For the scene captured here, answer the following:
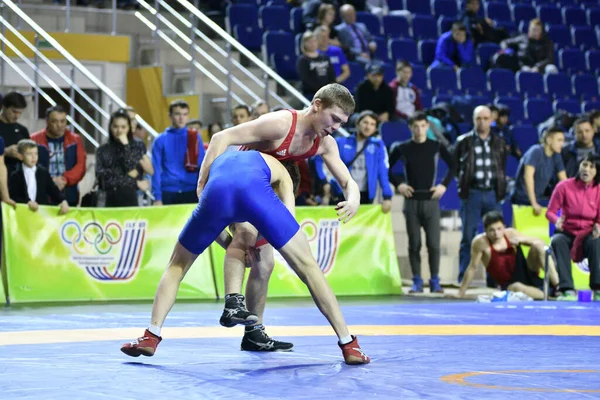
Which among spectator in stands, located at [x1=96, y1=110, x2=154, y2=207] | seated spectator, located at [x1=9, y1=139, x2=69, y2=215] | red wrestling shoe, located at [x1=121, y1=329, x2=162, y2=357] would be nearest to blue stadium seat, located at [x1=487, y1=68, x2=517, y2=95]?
spectator in stands, located at [x1=96, y1=110, x2=154, y2=207]

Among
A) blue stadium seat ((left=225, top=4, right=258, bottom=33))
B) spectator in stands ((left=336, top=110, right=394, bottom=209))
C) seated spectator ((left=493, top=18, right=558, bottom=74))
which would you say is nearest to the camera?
spectator in stands ((left=336, top=110, right=394, bottom=209))

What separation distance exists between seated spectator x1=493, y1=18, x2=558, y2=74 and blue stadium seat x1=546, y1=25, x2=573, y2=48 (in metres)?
1.07

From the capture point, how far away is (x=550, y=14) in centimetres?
1864

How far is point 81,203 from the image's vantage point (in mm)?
10547

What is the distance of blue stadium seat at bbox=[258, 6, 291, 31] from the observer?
14672mm

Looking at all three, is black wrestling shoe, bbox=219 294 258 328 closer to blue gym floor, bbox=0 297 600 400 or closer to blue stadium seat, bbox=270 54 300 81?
blue gym floor, bbox=0 297 600 400

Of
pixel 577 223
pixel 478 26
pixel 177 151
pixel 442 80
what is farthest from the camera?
pixel 478 26

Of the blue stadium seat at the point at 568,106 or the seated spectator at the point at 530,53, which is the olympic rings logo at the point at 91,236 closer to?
the blue stadium seat at the point at 568,106

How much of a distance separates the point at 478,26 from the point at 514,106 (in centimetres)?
171

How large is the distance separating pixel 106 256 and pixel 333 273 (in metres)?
2.17

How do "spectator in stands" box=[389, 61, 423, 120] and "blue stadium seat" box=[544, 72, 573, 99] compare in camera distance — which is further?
"blue stadium seat" box=[544, 72, 573, 99]

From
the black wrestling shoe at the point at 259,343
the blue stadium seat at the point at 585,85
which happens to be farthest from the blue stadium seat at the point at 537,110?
the black wrestling shoe at the point at 259,343

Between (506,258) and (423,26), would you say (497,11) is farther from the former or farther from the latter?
(506,258)

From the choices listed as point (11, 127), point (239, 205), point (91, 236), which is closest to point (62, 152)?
point (11, 127)
